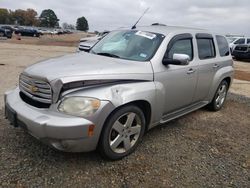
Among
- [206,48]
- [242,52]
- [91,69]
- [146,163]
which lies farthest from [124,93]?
[242,52]

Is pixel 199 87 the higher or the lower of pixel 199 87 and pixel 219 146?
the higher

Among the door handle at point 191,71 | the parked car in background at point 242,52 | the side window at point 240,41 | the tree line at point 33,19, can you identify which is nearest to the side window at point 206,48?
the door handle at point 191,71

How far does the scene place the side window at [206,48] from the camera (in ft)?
16.1

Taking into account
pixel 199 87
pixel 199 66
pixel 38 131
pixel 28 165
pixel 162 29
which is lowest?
pixel 28 165

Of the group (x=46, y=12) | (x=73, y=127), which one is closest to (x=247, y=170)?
(x=73, y=127)

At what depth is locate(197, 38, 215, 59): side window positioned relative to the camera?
492 cm

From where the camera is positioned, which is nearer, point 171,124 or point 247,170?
point 247,170

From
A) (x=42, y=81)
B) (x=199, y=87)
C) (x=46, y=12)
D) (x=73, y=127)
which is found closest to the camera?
(x=73, y=127)

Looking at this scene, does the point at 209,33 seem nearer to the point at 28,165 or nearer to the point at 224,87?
the point at 224,87

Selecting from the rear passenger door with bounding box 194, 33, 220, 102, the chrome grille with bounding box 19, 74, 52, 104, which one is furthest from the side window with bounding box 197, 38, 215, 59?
the chrome grille with bounding box 19, 74, 52, 104

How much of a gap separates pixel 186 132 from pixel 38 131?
2.56m

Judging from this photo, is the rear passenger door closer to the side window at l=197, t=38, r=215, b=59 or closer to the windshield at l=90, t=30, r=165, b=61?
the side window at l=197, t=38, r=215, b=59

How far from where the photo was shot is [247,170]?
139 inches

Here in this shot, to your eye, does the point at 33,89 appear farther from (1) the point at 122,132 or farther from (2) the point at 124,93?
(1) the point at 122,132
